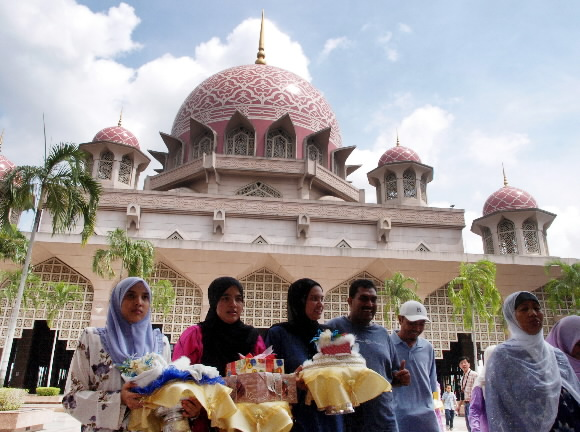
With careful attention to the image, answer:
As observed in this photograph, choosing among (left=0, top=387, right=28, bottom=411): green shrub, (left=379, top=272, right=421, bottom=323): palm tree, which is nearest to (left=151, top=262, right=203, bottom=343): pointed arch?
(left=379, top=272, right=421, bottom=323): palm tree

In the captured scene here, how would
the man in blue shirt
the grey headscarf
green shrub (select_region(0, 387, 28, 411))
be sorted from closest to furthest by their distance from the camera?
the grey headscarf
the man in blue shirt
green shrub (select_region(0, 387, 28, 411))

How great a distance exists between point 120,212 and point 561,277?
15.3m

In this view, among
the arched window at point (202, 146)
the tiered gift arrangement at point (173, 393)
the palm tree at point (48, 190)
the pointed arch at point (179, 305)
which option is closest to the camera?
the tiered gift arrangement at point (173, 393)

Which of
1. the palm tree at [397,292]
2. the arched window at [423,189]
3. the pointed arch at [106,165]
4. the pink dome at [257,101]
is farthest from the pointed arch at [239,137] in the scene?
the palm tree at [397,292]

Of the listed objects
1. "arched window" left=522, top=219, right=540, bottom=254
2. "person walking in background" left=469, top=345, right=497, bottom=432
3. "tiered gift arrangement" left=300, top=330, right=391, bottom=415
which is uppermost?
"arched window" left=522, top=219, right=540, bottom=254

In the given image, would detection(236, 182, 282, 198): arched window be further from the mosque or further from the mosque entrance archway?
the mosque entrance archway

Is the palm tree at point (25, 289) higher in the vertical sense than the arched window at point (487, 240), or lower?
lower

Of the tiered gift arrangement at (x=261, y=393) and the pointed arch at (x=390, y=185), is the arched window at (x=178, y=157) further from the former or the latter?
the tiered gift arrangement at (x=261, y=393)

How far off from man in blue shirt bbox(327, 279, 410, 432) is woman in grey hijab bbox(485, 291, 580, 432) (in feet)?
1.69

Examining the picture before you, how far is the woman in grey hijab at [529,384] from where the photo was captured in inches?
95.2

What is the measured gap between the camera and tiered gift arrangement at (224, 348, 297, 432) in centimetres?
214

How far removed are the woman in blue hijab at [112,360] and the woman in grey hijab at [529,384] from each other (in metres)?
1.77

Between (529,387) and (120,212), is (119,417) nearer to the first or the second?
(529,387)

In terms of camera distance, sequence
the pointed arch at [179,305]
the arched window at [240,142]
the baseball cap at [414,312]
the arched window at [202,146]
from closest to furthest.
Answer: the baseball cap at [414,312], the pointed arch at [179,305], the arched window at [240,142], the arched window at [202,146]
